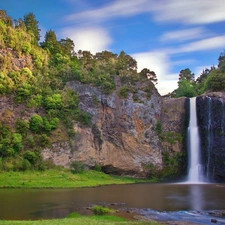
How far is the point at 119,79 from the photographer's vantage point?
209 feet

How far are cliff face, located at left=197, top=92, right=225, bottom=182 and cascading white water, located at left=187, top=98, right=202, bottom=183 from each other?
850 mm

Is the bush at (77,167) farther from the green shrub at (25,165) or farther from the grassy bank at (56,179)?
the green shrub at (25,165)

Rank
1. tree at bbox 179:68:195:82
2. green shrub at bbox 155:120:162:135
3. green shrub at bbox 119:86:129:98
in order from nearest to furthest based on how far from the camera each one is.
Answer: green shrub at bbox 155:120:162:135, green shrub at bbox 119:86:129:98, tree at bbox 179:68:195:82

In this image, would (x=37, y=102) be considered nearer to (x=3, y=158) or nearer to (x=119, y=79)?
(x=3, y=158)

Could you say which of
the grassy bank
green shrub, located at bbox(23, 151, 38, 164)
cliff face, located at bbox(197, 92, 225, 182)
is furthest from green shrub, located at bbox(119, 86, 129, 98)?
green shrub, located at bbox(23, 151, 38, 164)

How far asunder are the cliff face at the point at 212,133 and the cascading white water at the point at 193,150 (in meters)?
0.85

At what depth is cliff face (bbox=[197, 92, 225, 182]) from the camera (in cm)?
5444

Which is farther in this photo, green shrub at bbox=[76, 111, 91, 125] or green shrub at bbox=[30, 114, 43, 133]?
green shrub at bbox=[76, 111, 91, 125]

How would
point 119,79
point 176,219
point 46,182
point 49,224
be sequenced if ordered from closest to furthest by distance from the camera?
point 49,224 → point 176,219 → point 46,182 → point 119,79

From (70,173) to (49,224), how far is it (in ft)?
113

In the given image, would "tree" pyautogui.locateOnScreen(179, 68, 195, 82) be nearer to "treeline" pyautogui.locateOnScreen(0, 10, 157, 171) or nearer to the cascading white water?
"treeline" pyautogui.locateOnScreen(0, 10, 157, 171)

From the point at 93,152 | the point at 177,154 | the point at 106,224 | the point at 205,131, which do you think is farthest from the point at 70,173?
the point at 106,224

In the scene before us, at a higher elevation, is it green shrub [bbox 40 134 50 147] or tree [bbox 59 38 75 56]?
tree [bbox 59 38 75 56]

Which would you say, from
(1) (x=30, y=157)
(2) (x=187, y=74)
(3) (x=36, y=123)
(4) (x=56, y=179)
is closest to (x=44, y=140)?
(3) (x=36, y=123)
